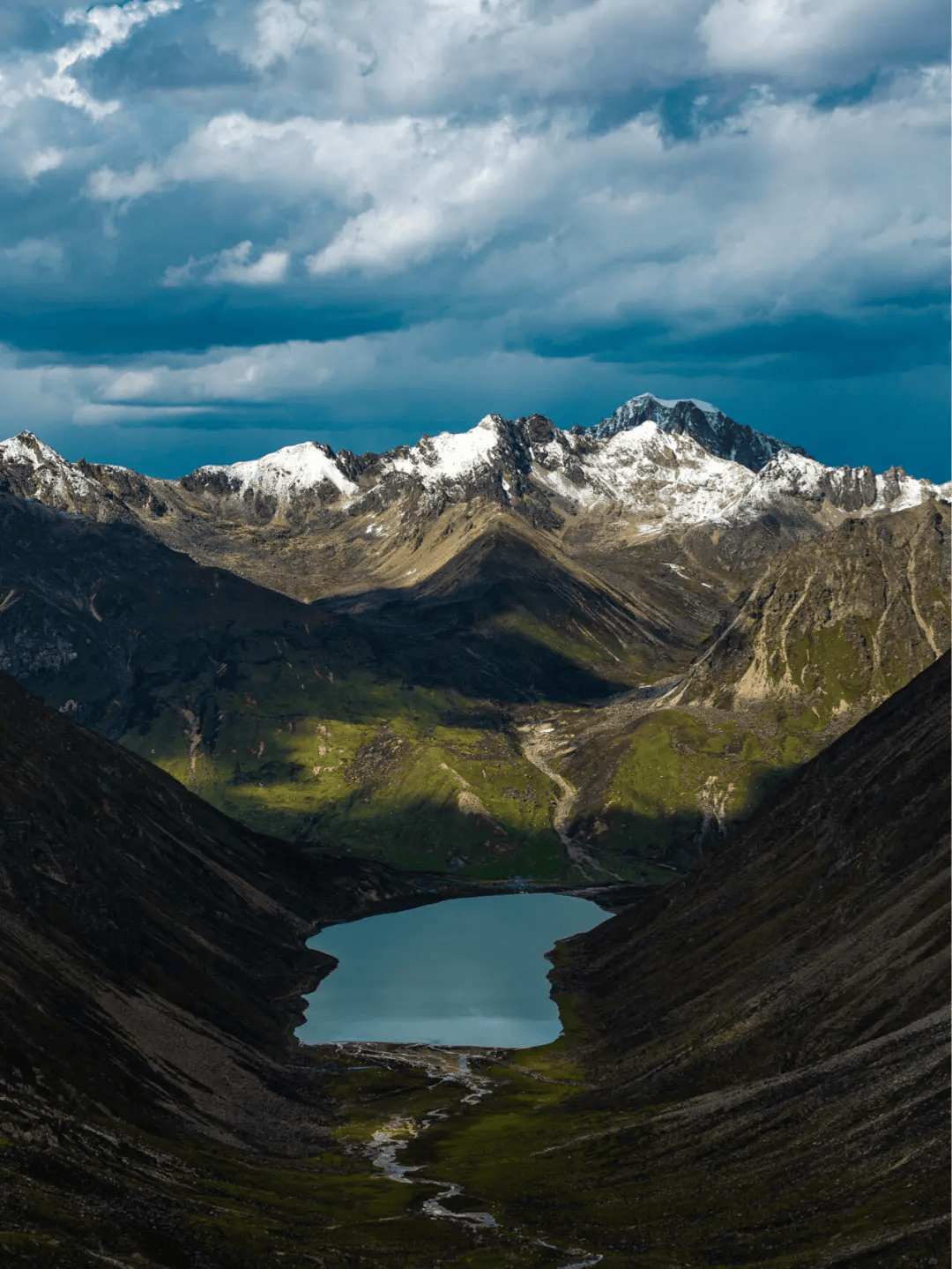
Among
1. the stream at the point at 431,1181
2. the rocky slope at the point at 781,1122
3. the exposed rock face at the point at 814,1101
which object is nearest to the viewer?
the exposed rock face at the point at 814,1101

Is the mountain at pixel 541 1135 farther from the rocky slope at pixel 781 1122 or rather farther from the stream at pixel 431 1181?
the stream at pixel 431 1181

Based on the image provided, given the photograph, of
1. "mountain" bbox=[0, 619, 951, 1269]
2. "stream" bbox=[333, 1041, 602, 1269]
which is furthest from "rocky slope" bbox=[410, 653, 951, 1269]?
"stream" bbox=[333, 1041, 602, 1269]

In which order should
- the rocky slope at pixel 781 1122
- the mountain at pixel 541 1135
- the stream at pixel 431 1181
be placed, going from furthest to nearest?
the stream at pixel 431 1181 → the mountain at pixel 541 1135 → the rocky slope at pixel 781 1122

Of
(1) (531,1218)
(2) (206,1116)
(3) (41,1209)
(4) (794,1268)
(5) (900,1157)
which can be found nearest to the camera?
(4) (794,1268)

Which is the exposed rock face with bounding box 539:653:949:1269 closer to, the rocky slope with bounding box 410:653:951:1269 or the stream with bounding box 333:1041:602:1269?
the rocky slope with bounding box 410:653:951:1269

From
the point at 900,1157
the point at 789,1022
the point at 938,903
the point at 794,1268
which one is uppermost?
the point at 938,903

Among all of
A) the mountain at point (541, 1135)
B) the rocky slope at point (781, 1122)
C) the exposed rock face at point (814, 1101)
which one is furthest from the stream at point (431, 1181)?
the exposed rock face at point (814, 1101)

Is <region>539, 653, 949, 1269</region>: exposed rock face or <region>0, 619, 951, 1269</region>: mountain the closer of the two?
<region>539, 653, 949, 1269</region>: exposed rock face

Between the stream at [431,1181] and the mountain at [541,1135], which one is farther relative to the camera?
the stream at [431,1181]

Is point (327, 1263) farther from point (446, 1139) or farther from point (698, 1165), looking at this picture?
point (446, 1139)

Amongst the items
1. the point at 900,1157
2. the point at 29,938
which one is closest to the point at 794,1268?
the point at 900,1157

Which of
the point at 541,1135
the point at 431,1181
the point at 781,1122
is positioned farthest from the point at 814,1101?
the point at 541,1135
